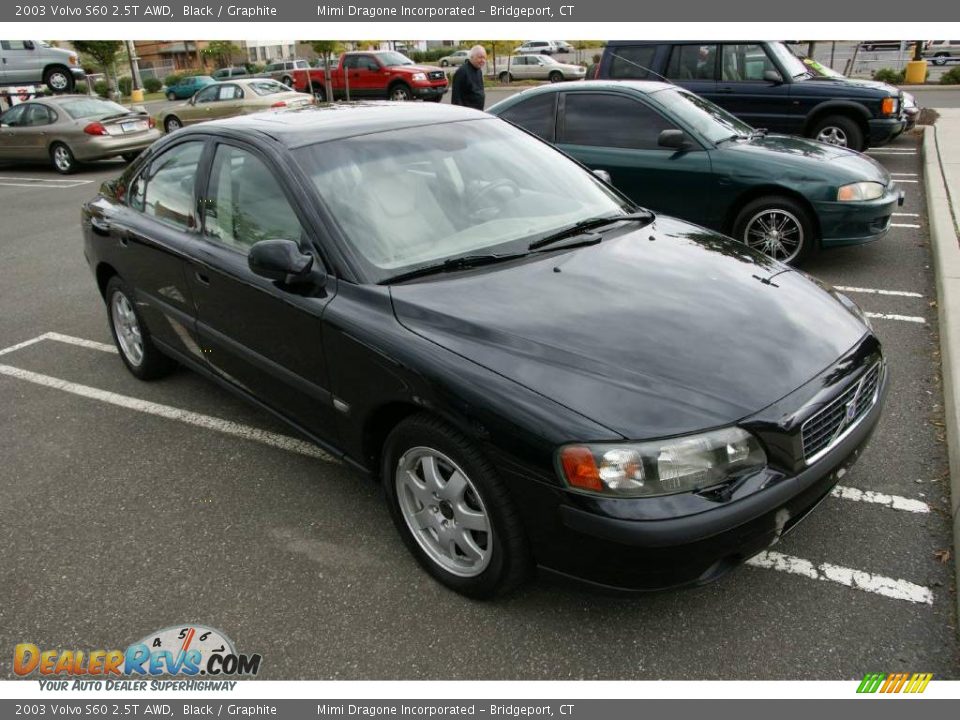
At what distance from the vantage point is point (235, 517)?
3.29m

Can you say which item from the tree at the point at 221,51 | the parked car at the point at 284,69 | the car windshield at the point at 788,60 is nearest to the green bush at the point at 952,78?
the car windshield at the point at 788,60

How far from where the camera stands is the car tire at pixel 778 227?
580 centimetres

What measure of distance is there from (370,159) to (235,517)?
1.72 m

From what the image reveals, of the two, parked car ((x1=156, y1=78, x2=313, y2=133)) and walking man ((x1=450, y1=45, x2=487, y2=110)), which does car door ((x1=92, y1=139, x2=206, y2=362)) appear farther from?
parked car ((x1=156, y1=78, x2=313, y2=133))

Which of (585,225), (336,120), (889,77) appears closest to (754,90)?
(585,225)

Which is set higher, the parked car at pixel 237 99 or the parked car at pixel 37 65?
the parked car at pixel 37 65

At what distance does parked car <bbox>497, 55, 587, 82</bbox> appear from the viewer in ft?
112

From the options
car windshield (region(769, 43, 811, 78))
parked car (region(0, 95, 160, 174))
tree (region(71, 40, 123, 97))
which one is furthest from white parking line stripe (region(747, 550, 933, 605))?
tree (region(71, 40, 123, 97))

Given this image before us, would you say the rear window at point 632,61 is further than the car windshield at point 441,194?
Yes

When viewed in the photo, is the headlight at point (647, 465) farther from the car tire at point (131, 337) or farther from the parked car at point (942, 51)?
the parked car at point (942, 51)

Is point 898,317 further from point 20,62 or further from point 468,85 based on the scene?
point 20,62

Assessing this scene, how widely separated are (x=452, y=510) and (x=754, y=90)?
28.8 feet

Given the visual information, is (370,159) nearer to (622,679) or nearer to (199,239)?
(199,239)

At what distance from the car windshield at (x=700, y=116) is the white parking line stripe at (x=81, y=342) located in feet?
15.9
